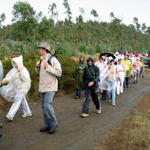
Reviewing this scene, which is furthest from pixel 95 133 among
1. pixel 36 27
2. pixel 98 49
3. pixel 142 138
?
pixel 98 49

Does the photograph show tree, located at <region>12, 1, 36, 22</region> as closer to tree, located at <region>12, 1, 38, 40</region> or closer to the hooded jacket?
tree, located at <region>12, 1, 38, 40</region>

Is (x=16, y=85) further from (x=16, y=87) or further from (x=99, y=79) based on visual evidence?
(x=99, y=79)

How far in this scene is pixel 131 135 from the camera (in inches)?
267

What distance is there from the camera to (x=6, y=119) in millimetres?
8273

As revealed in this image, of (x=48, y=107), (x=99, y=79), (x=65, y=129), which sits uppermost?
(x=99, y=79)

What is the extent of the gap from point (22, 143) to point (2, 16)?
47445 millimetres

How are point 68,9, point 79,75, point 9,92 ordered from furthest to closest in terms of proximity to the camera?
point 68,9
point 79,75
point 9,92

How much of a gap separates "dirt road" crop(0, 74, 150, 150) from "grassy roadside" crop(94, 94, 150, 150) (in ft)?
0.80

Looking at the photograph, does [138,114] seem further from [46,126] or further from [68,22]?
[68,22]

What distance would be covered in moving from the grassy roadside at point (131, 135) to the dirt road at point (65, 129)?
24cm

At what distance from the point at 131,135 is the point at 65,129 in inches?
64.8

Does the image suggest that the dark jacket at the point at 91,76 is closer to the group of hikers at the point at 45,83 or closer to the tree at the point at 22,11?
the group of hikers at the point at 45,83

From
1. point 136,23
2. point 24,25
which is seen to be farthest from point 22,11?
point 136,23

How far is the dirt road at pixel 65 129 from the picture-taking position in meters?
6.25
